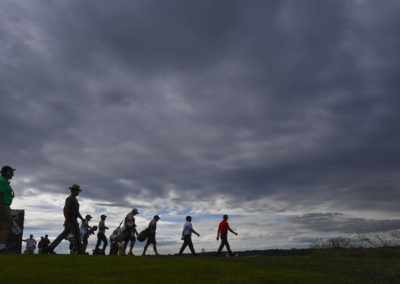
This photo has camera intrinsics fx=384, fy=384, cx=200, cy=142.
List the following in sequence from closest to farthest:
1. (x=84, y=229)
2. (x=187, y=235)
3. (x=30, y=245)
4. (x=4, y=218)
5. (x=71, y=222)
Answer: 1. (x=4, y=218)
2. (x=71, y=222)
3. (x=187, y=235)
4. (x=84, y=229)
5. (x=30, y=245)

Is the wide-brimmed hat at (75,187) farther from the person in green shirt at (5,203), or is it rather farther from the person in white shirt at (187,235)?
the person in white shirt at (187,235)

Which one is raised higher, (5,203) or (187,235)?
(5,203)

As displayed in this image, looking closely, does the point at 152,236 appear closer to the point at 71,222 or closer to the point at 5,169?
the point at 71,222

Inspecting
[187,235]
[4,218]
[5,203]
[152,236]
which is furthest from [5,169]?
[187,235]

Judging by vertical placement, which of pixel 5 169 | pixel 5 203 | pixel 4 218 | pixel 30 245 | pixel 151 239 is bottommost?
pixel 151 239

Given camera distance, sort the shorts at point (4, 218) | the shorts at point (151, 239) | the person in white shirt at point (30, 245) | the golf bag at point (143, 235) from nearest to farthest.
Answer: the shorts at point (4, 218), the golf bag at point (143, 235), the shorts at point (151, 239), the person in white shirt at point (30, 245)

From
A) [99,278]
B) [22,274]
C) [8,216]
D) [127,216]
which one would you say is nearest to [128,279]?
[99,278]

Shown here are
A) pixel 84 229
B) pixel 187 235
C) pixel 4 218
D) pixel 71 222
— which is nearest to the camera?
pixel 4 218

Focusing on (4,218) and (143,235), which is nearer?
(4,218)

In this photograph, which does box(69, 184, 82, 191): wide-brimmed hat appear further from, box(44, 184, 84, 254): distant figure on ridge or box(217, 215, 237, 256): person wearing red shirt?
box(217, 215, 237, 256): person wearing red shirt

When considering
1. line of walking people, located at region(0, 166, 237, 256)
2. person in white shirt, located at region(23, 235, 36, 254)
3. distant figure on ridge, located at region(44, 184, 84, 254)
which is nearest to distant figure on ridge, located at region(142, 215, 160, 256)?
line of walking people, located at region(0, 166, 237, 256)

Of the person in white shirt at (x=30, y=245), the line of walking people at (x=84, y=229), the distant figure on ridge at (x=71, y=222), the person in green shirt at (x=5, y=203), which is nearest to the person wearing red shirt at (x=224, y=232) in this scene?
the line of walking people at (x=84, y=229)

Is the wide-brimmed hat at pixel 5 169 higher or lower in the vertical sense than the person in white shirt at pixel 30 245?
higher

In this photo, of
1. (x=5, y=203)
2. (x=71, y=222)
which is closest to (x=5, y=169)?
(x=5, y=203)
